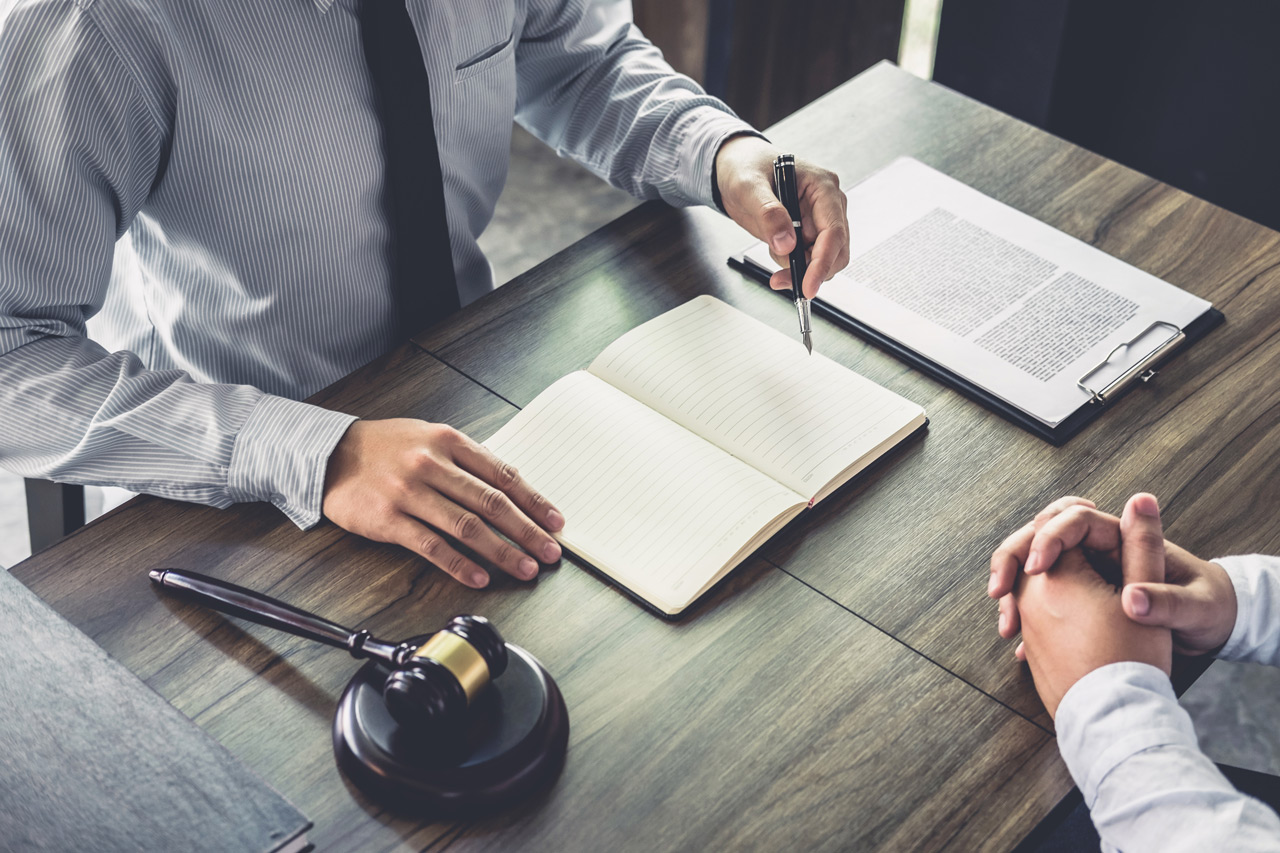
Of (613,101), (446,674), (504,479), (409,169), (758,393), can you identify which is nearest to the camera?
(446,674)

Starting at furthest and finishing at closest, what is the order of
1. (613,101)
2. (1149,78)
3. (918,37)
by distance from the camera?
(918,37) → (1149,78) → (613,101)

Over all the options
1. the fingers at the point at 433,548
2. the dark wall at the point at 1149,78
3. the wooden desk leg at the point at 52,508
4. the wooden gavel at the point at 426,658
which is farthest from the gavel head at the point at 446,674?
the dark wall at the point at 1149,78

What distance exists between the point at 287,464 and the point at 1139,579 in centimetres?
72

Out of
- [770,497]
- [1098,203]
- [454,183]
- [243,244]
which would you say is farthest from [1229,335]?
[243,244]

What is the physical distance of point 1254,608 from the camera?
937 millimetres

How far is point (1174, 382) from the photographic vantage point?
3.86 ft

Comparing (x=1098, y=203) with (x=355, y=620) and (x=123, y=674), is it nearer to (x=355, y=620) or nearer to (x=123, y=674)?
(x=355, y=620)

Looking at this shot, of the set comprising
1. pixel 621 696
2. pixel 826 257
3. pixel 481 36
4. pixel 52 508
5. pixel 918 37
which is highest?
pixel 481 36

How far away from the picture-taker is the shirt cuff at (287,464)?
1005mm

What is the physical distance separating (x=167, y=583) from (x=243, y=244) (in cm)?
42

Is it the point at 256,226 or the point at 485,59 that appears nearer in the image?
the point at 256,226

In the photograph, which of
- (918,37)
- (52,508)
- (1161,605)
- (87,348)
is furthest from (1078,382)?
(918,37)

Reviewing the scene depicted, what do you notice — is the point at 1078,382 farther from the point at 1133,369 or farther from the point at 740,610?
the point at 740,610

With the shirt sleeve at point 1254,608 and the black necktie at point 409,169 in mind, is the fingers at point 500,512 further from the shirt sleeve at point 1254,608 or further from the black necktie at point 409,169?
the shirt sleeve at point 1254,608
